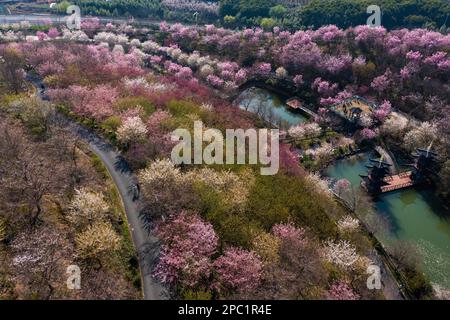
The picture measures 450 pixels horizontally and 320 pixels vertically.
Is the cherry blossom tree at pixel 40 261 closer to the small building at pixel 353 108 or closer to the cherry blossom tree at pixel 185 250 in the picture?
the cherry blossom tree at pixel 185 250

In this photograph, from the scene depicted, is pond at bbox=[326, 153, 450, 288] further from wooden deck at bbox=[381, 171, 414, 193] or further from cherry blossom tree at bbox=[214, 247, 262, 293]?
cherry blossom tree at bbox=[214, 247, 262, 293]

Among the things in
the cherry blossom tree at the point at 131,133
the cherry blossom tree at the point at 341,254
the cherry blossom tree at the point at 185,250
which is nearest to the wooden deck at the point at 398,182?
the cherry blossom tree at the point at 341,254

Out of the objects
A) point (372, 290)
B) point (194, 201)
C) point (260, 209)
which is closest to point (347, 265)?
point (372, 290)

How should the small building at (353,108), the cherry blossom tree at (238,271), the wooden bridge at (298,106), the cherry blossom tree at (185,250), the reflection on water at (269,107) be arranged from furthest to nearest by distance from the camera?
1. the wooden bridge at (298,106)
2. the reflection on water at (269,107)
3. the small building at (353,108)
4. the cherry blossom tree at (185,250)
5. the cherry blossom tree at (238,271)

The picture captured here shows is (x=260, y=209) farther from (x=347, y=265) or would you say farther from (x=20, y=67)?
(x=20, y=67)

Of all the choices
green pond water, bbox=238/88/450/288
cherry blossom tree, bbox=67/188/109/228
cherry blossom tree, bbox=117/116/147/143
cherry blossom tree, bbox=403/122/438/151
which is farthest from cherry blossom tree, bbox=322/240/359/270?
cherry blossom tree, bbox=117/116/147/143

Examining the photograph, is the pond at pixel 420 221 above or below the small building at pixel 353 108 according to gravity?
below
